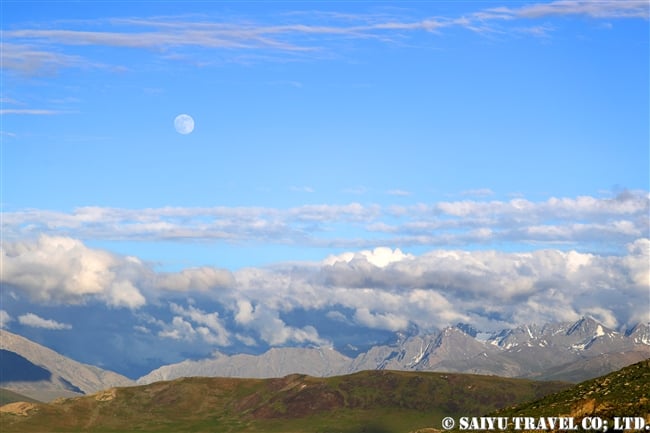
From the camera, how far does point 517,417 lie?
128 metres

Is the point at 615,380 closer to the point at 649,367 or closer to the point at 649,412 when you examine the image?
Answer: the point at 649,367

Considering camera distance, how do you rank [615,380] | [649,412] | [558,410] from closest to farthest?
[649,412], [558,410], [615,380]

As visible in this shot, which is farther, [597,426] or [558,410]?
[558,410]

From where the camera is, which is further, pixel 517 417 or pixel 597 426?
pixel 517 417

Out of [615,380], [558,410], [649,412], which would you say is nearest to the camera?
[649,412]

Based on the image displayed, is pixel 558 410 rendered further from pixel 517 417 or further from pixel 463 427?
pixel 463 427

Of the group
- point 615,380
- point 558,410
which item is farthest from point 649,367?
point 558,410

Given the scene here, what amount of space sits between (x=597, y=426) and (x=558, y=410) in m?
8.57

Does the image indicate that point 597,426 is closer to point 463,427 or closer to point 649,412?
point 649,412

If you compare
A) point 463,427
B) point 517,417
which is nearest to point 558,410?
point 517,417

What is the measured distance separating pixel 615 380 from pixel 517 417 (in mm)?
16008

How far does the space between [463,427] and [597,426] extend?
2379 centimetres

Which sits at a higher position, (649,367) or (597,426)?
(649,367)

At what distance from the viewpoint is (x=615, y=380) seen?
134 m
